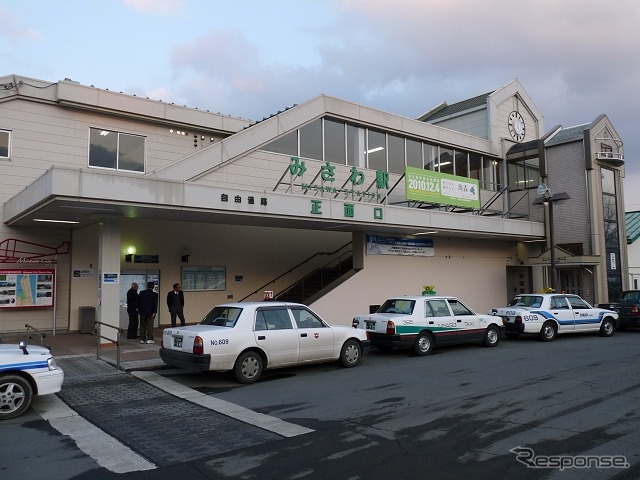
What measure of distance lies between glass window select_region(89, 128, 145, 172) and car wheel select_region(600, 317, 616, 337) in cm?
1649

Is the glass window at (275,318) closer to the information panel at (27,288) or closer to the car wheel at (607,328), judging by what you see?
the information panel at (27,288)

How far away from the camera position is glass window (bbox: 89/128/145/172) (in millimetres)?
16953

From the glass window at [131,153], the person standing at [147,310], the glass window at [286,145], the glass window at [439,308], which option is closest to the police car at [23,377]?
the person standing at [147,310]

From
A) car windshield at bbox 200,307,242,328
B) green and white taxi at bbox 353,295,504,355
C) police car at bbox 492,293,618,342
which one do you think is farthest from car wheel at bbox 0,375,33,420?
police car at bbox 492,293,618,342

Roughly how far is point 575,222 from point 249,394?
20.5 m

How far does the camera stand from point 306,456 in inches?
222

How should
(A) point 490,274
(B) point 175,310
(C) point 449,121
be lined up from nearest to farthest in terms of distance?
1. (B) point 175,310
2. (A) point 490,274
3. (C) point 449,121

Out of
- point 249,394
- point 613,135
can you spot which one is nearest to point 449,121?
point 613,135

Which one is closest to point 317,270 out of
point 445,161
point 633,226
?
point 445,161

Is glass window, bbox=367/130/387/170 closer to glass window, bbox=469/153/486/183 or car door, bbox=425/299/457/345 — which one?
glass window, bbox=469/153/486/183

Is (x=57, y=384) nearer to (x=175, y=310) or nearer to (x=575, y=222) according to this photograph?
(x=175, y=310)

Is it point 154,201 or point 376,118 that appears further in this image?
point 376,118

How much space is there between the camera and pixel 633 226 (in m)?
39.3

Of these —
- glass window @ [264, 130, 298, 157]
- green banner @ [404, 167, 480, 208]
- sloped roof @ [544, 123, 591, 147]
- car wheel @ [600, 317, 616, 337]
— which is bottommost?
car wheel @ [600, 317, 616, 337]
